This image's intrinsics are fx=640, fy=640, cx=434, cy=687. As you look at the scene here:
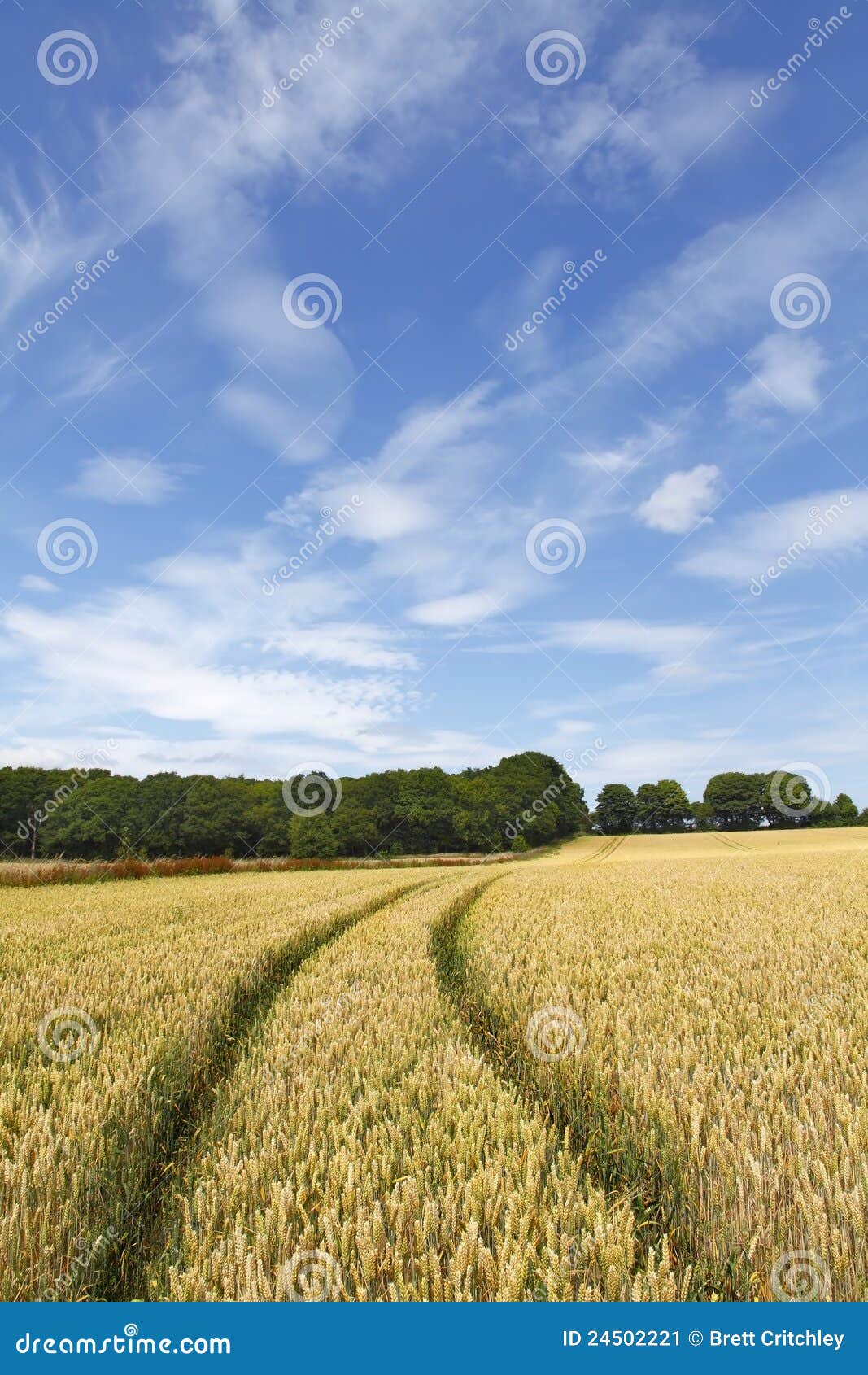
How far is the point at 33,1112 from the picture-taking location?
354 cm

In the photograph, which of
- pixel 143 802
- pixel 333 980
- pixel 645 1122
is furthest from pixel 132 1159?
pixel 143 802

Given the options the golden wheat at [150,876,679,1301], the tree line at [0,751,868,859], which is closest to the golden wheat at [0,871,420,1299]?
the golden wheat at [150,876,679,1301]

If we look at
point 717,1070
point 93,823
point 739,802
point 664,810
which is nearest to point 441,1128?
point 717,1070

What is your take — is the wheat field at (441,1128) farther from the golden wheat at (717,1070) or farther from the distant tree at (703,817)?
the distant tree at (703,817)

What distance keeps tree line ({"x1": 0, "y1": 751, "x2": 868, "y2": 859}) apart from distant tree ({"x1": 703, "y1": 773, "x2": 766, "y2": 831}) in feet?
144

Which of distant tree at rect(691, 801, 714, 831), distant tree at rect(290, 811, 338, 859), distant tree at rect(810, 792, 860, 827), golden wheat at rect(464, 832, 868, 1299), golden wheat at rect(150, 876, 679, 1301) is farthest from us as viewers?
distant tree at rect(691, 801, 714, 831)

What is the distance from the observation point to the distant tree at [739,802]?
405ft

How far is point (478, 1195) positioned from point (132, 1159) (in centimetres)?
185

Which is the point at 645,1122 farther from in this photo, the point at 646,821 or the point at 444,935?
the point at 646,821

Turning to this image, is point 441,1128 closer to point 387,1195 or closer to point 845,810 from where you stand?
point 387,1195

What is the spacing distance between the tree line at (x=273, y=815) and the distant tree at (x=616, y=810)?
72.1ft

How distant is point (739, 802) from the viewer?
123875 mm

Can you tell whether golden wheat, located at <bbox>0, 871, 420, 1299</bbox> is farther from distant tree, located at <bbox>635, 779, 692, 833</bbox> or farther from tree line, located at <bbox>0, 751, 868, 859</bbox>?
distant tree, located at <bbox>635, 779, 692, 833</bbox>

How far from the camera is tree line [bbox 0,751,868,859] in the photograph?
260ft
